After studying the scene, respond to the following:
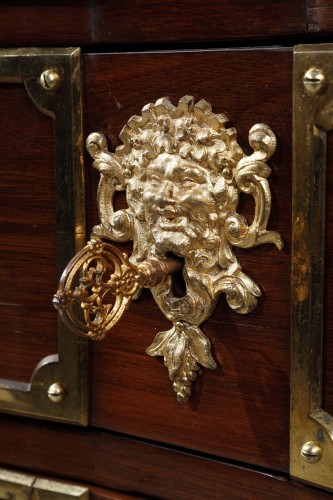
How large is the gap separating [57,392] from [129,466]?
81 millimetres

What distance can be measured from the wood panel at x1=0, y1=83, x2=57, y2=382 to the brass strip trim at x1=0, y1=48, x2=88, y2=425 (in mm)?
12

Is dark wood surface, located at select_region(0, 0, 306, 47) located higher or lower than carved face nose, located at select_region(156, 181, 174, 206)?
higher

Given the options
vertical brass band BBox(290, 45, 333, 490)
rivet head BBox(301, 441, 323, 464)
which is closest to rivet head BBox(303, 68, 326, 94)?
vertical brass band BBox(290, 45, 333, 490)

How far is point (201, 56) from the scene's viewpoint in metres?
0.70

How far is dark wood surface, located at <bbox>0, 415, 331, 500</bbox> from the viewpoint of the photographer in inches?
29.5

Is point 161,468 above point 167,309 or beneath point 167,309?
beneath

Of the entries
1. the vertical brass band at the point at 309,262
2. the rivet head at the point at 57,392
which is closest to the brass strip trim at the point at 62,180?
the rivet head at the point at 57,392

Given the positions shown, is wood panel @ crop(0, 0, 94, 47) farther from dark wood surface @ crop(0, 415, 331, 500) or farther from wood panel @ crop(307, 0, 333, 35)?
dark wood surface @ crop(0, 415, 331, 500)

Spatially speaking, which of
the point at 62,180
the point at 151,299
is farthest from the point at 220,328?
the point at 62,180

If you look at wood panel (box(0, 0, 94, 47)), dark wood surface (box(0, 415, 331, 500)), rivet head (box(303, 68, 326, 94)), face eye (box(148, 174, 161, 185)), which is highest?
wood panel (box(0, 0, 94, 47))

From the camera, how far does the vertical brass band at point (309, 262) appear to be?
0.65 meters

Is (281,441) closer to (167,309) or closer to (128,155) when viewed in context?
(167,309)

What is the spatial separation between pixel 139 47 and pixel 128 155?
0.25ft

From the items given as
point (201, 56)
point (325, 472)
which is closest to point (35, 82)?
point (201, 56)
